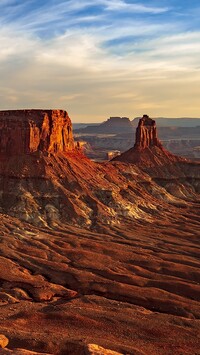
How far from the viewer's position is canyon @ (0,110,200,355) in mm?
37281

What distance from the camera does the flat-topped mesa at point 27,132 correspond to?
7962 centimetres

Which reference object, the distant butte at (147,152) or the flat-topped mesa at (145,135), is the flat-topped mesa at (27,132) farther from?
the flat-topped mesa at (145,135)

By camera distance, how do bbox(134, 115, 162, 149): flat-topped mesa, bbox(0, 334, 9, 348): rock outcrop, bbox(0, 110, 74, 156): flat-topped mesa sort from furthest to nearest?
bbox(134, 115, 162, 149): flat-topped mesa
bbox(0, 110, 74, 156): flat-topped mesa
bbox(0, 334, 9, 348): rock outcrop

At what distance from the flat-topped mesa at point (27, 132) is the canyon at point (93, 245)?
0.19 metres

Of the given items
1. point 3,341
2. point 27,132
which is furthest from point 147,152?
point 3,341

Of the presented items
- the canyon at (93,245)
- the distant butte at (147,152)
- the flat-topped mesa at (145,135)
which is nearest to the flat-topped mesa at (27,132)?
the canyon at (93,245)

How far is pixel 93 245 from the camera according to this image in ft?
207

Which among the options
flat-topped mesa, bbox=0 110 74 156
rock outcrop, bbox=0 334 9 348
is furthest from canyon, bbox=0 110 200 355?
rock outcrop, bbox=0 334 9 348

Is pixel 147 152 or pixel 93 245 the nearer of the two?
pixel 93 245

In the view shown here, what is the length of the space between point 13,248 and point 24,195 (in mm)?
14779

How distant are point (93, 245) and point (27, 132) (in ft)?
89.9

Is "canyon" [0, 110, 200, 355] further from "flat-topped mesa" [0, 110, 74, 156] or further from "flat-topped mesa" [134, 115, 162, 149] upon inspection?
"flat-topped mesa" [134, 115, 162, 149]

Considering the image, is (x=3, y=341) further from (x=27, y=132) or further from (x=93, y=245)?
(x=27, y=132)

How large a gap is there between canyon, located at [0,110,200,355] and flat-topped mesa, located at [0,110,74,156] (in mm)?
186
